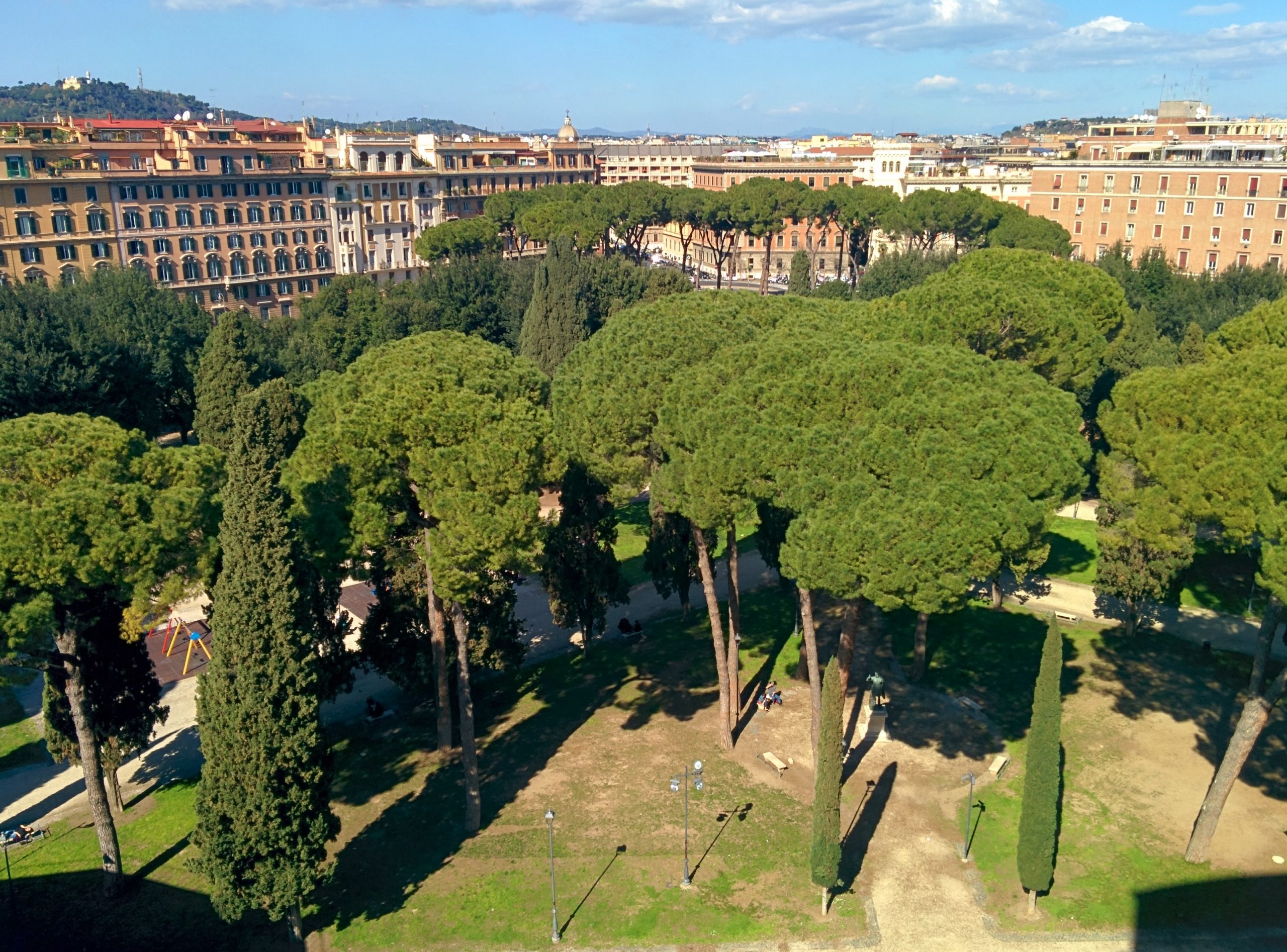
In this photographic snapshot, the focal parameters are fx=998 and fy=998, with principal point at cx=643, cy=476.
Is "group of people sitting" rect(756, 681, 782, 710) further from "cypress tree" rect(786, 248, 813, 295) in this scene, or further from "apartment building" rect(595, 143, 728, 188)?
"apartment building" rect(595, 143, 728, 188)

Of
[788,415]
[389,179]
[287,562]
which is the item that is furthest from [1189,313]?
[389,179]

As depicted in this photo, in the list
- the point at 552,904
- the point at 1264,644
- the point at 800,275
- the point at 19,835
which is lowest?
the point at 19,835

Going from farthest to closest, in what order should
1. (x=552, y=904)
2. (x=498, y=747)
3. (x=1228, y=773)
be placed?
(x=498, y=747) → (x=1228, y=773) → (x=552, y=904)

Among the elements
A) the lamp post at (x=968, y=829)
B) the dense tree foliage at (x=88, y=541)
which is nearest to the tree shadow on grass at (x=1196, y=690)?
the lamp post at (x=968, y=829)

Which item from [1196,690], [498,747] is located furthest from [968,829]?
[498,747]

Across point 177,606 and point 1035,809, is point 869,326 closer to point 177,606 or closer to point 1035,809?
point 1035,809

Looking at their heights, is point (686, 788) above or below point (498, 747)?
above

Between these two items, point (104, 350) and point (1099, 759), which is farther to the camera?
point (104, 350)

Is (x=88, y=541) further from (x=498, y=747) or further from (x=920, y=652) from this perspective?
(x=920, y=652)
